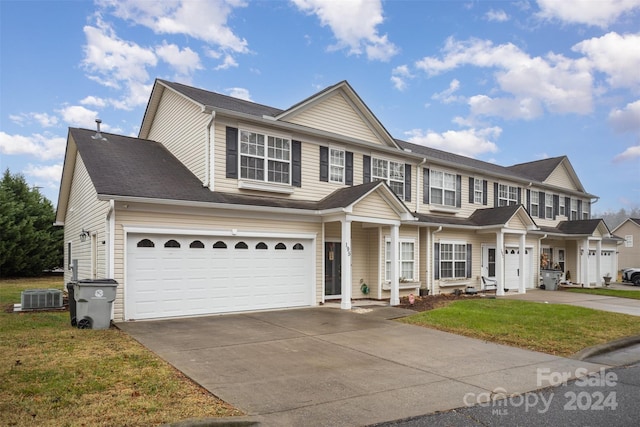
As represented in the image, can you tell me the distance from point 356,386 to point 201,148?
929 cm

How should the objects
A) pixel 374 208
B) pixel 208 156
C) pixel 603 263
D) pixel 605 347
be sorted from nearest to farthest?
pixel 605 347 < pixel 208 156 < pixel 374 208 < pixel 603 263

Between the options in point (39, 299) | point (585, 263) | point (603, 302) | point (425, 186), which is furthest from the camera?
point (585, 263)

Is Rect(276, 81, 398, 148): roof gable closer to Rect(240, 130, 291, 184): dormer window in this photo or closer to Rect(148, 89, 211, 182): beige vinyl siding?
Rect(240, 130, 291, 184): dormer window

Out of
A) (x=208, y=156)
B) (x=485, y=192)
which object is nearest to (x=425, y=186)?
(x=485, y=192)

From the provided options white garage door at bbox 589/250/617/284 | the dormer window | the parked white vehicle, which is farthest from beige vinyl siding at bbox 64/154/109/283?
the parked white vehicle

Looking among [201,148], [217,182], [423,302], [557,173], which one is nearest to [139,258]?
[217,182]

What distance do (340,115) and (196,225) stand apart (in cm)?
719

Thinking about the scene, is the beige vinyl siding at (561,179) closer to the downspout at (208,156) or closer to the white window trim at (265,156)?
the white window trim at (265,156)

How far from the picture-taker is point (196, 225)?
11.4 meters

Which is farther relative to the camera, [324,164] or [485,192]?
[485,192]

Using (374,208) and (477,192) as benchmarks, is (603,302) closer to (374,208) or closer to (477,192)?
(477,192)

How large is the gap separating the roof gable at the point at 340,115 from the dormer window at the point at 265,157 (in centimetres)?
102

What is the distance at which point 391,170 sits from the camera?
56.6 ft

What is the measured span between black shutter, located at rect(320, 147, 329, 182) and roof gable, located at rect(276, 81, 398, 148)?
80cm
